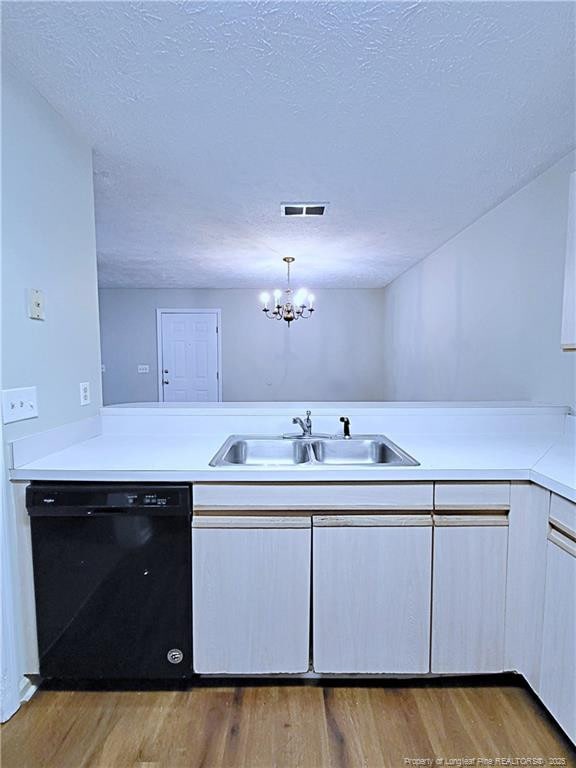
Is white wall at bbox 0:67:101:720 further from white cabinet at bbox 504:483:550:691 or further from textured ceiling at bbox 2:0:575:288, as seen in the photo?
white cabinet at bbox 504:483:550:691

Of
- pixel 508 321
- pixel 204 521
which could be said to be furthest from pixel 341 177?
pixel 204 521

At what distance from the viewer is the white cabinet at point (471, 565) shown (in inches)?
55.0

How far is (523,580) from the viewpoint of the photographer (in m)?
1.39

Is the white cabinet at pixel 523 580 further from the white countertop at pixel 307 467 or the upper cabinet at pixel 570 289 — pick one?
the upper cabinet at pixel 570 289

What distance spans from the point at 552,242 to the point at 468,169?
61cm

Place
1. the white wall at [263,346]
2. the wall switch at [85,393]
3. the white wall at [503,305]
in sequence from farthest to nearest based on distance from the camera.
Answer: the white wall at [263,346], the white wall at [503,305], the wall switch at [85,393]

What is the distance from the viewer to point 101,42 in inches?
Result: 50.5

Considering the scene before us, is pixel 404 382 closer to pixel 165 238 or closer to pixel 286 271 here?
pixel 286 271

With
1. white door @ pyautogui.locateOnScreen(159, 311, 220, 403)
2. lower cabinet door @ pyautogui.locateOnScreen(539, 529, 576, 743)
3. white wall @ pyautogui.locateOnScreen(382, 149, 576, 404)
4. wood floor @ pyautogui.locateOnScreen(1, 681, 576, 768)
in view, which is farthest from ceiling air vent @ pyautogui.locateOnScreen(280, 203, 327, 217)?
white door @ pyautogui.locateOnScreen(159, 311, 220, 403)

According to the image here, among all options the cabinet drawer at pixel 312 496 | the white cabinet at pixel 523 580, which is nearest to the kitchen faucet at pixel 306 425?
the cabinet drawer at pixel 312 496

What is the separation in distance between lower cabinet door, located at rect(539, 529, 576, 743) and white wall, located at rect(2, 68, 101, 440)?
74.5 inches

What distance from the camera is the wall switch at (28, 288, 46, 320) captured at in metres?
1.46

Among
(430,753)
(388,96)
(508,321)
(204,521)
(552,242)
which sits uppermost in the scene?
(388,96)

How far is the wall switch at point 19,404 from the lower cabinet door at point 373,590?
1142 mm
